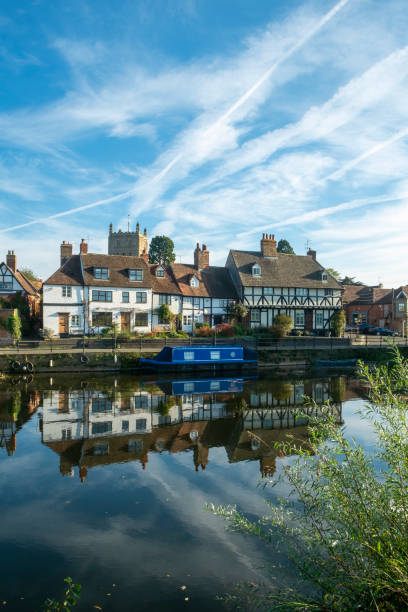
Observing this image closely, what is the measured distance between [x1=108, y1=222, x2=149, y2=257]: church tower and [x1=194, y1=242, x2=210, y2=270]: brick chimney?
31.9 m

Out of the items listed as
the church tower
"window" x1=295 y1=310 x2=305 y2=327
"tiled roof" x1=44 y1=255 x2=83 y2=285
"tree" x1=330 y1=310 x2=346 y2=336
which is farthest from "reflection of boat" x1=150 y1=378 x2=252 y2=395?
the church tower

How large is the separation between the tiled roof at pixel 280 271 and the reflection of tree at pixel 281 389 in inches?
665

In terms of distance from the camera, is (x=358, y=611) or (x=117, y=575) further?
(x=117, y=575)

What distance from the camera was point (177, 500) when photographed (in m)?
9.66

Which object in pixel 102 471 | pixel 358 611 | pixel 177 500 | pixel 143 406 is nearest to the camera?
pixel 358 611

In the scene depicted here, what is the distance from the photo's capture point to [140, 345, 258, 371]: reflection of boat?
101 feet

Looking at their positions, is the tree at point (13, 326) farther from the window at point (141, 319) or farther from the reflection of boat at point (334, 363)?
the reflection of boat at point (334, 363)

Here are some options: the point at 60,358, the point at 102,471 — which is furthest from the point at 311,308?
the point at 102,471

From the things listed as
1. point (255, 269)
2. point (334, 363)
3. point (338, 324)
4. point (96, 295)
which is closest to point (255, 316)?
point (255, 269)

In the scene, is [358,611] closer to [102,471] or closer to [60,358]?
[102,471]

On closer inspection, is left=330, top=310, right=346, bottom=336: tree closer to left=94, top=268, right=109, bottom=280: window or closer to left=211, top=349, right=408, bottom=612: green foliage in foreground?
left=94, top=268, right=109, bottom=280: window

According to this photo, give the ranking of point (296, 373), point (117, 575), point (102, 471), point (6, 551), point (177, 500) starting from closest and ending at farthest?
point (117, 575) → point (6, 551) → point (177, 500) → point (102, 471) → point (296, 373)

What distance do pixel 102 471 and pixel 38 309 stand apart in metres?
36.6

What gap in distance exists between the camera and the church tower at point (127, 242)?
252ft
